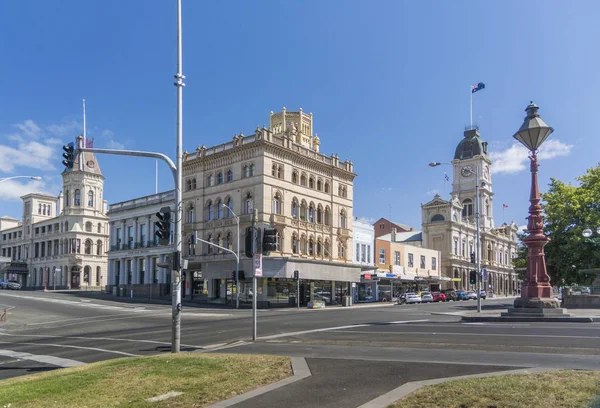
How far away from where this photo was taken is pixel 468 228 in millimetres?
102750

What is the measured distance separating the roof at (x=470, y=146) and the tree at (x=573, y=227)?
57.4m

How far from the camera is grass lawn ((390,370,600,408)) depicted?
736 centimetres

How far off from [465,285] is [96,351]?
89.2m

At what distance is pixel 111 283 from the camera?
244 ft

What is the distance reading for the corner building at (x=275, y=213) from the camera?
53.1 meters

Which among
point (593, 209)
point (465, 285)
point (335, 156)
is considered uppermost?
point (335, 156)

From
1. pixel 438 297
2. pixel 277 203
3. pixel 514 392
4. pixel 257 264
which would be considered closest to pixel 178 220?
pixel 257 264

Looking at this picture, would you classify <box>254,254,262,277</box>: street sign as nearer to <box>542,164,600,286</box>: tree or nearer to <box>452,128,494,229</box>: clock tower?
<box>542,164,600,286</box>: tree

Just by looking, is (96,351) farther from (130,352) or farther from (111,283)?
(111,283)

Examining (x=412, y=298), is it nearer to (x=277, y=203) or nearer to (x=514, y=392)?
(x=277, y=203)

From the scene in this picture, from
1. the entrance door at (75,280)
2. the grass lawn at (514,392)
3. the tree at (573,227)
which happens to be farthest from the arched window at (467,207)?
the grass lawn at (514,392)

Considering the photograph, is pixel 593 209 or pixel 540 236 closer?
pixel 540 236

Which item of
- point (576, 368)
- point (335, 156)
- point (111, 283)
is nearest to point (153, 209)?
point (111, 283)

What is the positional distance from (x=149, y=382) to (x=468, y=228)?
98.2 m
